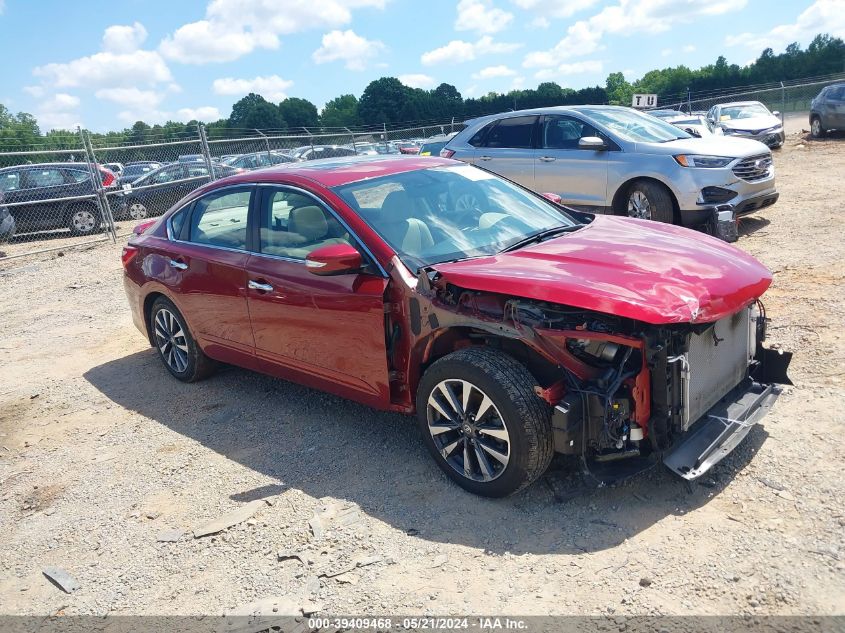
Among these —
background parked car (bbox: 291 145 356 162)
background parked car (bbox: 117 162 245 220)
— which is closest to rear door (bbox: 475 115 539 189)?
background parked car (bbox: 117 162 245 220)

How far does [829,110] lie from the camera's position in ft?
65.2

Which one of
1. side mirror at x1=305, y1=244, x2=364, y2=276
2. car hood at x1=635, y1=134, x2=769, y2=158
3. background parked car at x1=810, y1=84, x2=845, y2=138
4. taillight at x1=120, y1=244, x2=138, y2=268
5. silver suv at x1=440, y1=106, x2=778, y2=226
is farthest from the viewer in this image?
background parked car at x1=810, y1=84, x2=845, y2=138

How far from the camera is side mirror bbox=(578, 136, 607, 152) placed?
867cm

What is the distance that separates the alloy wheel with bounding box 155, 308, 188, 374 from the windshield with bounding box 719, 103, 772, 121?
18.9 m

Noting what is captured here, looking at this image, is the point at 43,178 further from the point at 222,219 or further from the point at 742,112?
the point at 742,112

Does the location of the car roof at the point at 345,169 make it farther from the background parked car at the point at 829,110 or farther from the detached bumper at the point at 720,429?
the background parked car at the point at 829,110

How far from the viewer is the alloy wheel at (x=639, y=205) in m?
8.59

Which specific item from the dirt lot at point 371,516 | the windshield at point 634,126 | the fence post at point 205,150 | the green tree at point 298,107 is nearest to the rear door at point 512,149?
the windshield at point 634,126

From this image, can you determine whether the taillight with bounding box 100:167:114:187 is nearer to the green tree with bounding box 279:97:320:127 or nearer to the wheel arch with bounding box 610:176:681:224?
the wheel arch with bounding box 610:176:681:224

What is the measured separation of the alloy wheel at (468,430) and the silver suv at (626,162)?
5804mm

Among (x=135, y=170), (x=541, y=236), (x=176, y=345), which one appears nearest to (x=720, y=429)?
(x=541, y=236)

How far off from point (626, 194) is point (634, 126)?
3.47ft

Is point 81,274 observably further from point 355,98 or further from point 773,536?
point 355,98

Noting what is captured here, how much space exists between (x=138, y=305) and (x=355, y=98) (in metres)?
84.7
